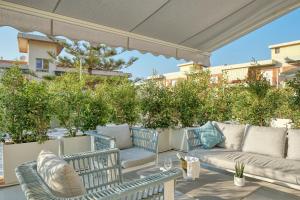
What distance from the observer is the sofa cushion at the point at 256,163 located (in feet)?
10.8

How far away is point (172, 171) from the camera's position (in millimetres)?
2129

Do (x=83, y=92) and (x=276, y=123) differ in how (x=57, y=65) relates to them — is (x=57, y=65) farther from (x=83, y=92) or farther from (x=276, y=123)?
(x=276, y=123)

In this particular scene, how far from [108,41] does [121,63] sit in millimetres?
A: 11528

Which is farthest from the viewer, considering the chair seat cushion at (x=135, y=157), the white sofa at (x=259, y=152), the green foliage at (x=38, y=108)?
the green foliage at (x=38, y=108)

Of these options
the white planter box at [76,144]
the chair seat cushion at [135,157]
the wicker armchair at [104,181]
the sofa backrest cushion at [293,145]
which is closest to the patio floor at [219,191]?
the sofa backrest cushion at [293,145]

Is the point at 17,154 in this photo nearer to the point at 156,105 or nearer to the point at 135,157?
the point at 135,157

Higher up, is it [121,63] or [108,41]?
[121,63]

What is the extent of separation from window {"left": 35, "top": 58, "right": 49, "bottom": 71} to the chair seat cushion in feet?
43.2

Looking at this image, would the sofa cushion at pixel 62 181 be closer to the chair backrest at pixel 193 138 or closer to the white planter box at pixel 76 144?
the white planter box at pixel 76 144

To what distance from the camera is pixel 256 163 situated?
367 cm

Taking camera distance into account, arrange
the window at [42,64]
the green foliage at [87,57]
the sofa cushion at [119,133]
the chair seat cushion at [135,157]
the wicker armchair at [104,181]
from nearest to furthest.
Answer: the wicker armchair at [104,181], the chair seat cushion at [135,157], the sofa cushion at [119,133], the green foliage at [87,57], the window at [42,64]

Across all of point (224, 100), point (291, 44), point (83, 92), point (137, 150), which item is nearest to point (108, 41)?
point (83, 92)

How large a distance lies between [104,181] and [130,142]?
1.77 metres

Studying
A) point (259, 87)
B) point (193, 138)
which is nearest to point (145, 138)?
point (193, 138)
